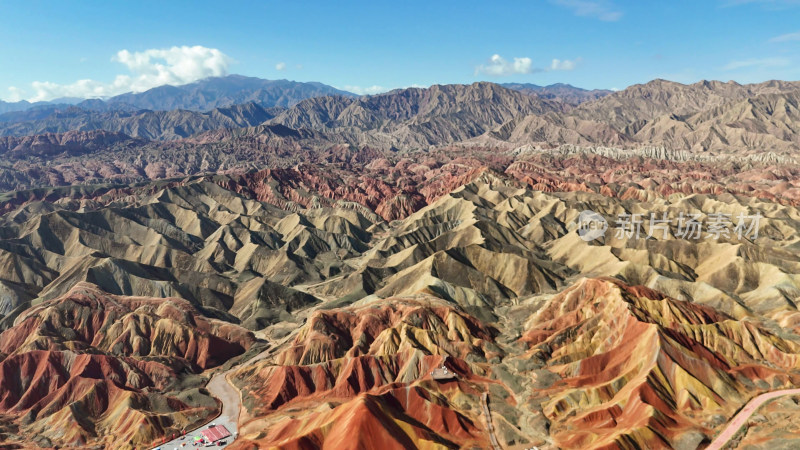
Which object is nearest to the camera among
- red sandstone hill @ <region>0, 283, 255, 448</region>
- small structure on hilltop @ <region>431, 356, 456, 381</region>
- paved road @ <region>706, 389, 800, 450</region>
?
paved road @ <region>706, 389, 800, 450</region>

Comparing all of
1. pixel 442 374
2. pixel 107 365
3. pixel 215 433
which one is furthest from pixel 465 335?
pixel 107 365

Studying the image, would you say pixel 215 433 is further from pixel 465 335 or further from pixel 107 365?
pixel 465 335

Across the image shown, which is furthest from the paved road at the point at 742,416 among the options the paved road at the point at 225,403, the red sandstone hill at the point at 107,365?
the red sandstone hill at the point at 107,365

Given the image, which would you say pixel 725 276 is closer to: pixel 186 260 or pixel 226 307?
pixel 226 307

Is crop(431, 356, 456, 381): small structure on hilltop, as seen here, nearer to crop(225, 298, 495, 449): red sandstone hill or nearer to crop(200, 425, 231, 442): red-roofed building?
crop(225, 298, 495, 449): red sandstone hill

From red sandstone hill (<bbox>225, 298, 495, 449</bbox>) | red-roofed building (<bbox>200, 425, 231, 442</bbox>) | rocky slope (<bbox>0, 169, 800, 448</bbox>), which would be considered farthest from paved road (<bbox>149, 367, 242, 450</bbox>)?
rocky slope (<bbox>0, 169, 800, 448</bbox>)

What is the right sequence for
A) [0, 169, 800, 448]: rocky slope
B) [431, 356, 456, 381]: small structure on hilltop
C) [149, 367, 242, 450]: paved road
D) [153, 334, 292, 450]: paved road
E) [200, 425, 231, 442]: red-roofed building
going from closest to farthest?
[0, 169, 800, 448]: rocky slope < [149, 367, 242, 450]: paved road < [153, 334, 292, 450]: paved road < [200, 425, 231, 442]: red-roofed building < [431, 356, 456, 381]: small structure on hilltop
